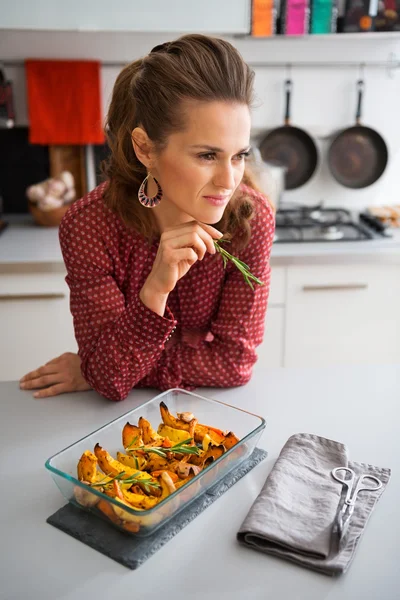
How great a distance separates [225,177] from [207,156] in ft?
0.17

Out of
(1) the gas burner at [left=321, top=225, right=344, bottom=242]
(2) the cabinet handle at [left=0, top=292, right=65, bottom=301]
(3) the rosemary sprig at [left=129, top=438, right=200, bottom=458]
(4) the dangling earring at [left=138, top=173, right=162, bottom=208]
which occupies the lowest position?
(2) the cabinet handle at [left=0, top=292, right=65, bottom=301]

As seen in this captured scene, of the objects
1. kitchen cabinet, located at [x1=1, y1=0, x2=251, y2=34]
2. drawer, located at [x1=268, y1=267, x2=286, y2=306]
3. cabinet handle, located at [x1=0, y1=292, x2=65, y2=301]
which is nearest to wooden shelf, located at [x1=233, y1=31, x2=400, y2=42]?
kitchen cabinet, located at [x1=1, y1=0, x2=251, y2=34]

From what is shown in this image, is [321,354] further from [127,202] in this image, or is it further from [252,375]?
[127,202]

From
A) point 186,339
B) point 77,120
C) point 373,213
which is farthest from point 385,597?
point 77,120

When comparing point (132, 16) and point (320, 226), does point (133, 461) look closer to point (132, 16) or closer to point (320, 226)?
point (320, 226)

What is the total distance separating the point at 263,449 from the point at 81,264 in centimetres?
58

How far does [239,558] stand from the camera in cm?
85

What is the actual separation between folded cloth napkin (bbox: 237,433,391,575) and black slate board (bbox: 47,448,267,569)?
8cm

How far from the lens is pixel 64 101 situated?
2.71 m

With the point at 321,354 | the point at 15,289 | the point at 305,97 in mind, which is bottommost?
the point at 321,354

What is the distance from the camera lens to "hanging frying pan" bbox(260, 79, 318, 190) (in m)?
2.90

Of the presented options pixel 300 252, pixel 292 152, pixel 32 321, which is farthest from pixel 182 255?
pixel 292 152

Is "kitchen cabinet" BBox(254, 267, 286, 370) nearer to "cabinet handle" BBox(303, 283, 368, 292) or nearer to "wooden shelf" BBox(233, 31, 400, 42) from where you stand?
"cabinet handle" BBox(303, 283, 368, 292)

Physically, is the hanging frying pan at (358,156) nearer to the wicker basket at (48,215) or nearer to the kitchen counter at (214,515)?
the wicker basket at (48,215)
